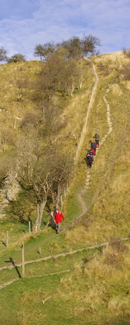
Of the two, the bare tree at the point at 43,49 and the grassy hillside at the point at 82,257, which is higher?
the bare tree at the point at 43,49

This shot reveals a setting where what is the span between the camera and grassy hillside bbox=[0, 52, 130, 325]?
28.6ft

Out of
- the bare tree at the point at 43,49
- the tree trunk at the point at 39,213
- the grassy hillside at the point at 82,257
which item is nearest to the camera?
the grassy hillside at the point at 82,257

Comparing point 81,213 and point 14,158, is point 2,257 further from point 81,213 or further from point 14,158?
point 14,158

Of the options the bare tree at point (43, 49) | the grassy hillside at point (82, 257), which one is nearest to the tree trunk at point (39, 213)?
the grassy hillside at point (82, 257)

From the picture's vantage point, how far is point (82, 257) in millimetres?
12180

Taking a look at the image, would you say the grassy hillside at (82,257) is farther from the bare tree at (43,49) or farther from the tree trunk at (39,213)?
the bare tree at (43,49)

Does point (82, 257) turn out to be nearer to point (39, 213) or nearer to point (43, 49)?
point (39, 213)

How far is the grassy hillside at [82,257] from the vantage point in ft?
28.6

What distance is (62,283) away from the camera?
10211 millimetres

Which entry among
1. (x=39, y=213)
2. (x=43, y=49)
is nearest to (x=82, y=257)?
(x=39, y=213)

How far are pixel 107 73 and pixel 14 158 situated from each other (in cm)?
3396

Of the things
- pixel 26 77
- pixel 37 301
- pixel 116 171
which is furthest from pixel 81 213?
pixel 26 77

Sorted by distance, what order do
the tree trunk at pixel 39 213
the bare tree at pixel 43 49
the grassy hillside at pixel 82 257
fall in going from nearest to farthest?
the grassy hillside at pixel 82 257, the tree trunk at pixel 39 213, the bare tree at pixel 43 49

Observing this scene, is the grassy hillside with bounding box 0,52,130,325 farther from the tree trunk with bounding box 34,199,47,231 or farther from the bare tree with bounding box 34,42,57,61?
the bare tree with bounding box 34,42,57,61
